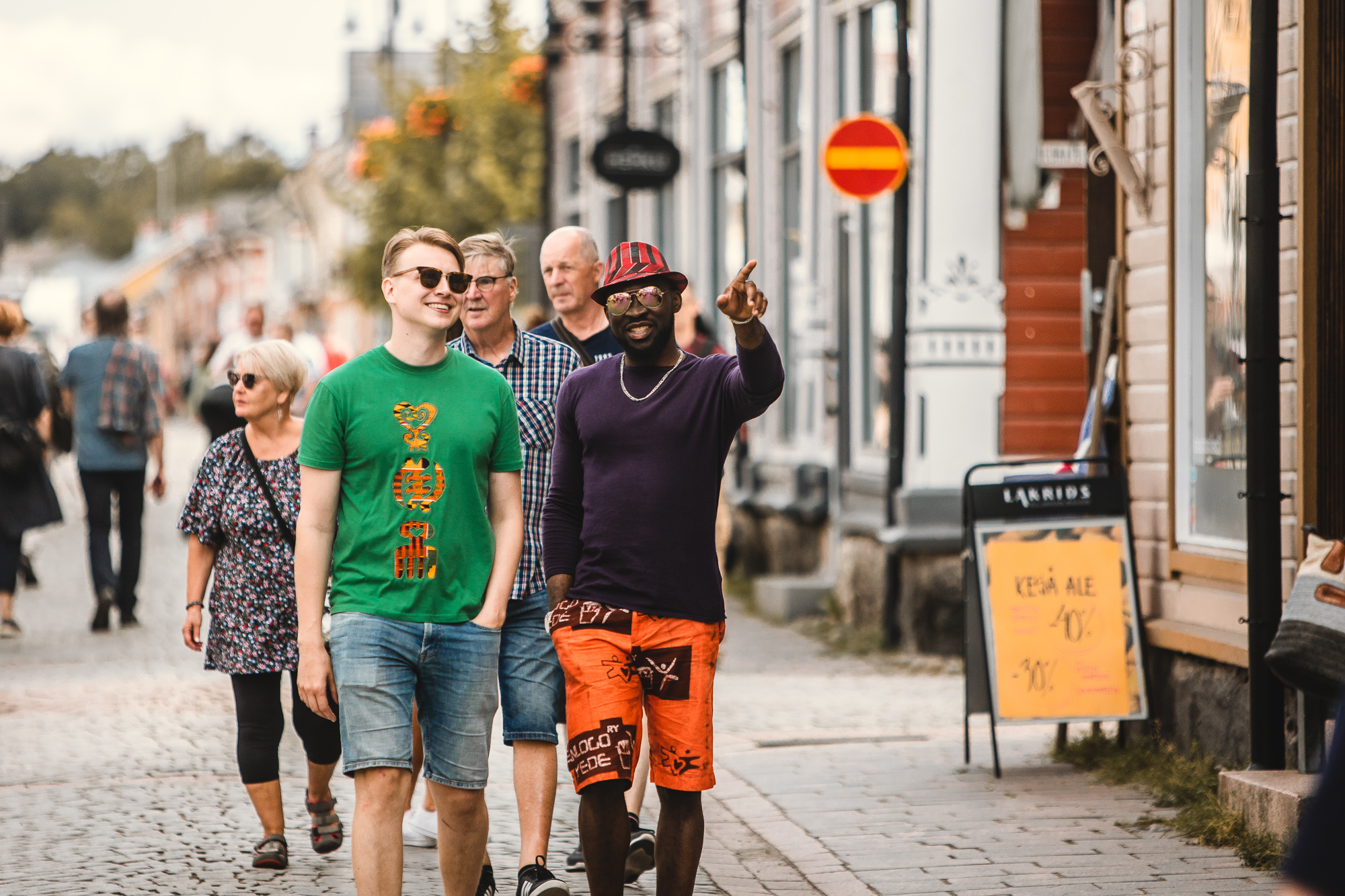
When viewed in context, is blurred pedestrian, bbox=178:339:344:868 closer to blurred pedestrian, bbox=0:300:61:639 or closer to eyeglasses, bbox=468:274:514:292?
eyeglasses, bbox=468:274:514:292

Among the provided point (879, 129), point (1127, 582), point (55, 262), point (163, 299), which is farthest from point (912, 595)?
point (55, 262)

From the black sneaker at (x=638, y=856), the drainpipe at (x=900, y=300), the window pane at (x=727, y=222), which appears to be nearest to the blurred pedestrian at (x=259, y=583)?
the black sneaker at (x=638, y=856)

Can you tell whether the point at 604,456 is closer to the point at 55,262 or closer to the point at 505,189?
the point at 505,189

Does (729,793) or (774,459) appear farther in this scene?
(774,459)

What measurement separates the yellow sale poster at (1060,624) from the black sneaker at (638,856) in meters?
1.84

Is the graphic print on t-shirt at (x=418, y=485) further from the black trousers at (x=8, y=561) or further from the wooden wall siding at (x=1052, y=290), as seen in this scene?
the black trousers at (x=8, y=561)

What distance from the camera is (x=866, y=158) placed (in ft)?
33.7

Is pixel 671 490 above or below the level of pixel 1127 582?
above

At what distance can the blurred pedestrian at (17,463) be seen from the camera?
11305 mm

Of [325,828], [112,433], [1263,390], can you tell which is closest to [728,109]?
[112,433]

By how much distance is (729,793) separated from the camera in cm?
683

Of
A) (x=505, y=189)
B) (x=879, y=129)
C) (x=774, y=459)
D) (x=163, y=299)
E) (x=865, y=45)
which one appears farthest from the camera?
(x=163, y=299)

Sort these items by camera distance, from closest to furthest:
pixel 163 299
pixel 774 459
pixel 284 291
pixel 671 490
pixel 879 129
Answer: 1. pixel 671 490
2. pixel 879 129
3. pixel 774 459
4. pixel 284 291
5. pixel 163 299

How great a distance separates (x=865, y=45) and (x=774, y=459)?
11.5ft
